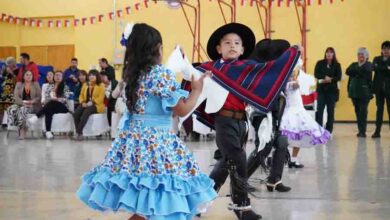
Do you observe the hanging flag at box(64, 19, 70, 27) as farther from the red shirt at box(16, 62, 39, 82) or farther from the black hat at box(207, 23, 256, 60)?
the black hat at box(207, 23, 256, 60)

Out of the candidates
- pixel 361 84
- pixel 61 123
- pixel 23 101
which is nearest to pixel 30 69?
pixel 23 101

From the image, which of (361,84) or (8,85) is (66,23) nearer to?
(8,85)

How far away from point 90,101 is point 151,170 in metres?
8.28

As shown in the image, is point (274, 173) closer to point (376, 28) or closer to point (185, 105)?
point (185, 105)

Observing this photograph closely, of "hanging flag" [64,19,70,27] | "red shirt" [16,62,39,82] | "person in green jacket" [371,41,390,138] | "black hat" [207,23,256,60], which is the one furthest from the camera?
"hanging flag" [64,19,70,27]

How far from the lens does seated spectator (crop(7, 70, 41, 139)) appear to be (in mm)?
10891

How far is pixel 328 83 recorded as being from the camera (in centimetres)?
1006

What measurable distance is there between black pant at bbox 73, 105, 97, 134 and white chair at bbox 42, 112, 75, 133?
1.03ft

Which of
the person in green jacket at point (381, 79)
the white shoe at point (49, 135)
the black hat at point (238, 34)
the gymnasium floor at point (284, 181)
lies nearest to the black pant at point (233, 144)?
the gymnasium floor at point (284, 181)

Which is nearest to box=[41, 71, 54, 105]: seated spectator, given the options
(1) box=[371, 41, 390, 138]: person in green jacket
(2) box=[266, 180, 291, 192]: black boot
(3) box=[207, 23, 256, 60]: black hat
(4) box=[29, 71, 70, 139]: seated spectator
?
(4) box=[29, 71, 70, 139]: seated spectator

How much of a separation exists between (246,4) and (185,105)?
12325 mm

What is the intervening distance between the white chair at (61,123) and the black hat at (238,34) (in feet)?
25.2

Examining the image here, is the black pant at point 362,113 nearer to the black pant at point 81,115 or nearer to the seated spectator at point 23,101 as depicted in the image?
the black pant at point 81,115

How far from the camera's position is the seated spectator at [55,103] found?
1105 centimetres
